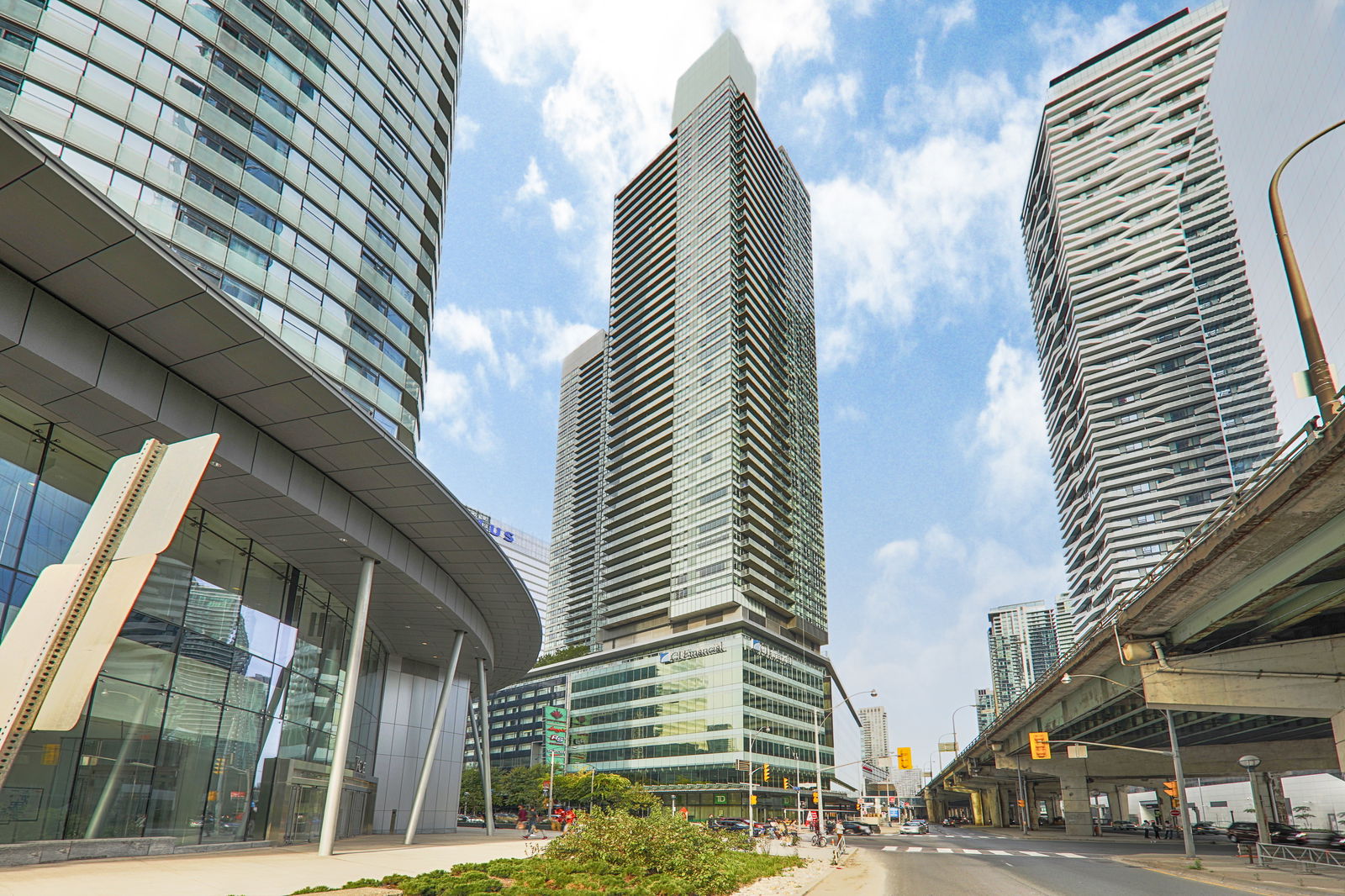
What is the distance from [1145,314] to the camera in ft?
442

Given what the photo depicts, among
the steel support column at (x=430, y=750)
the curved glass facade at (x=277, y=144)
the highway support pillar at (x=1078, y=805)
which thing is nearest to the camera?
the curved glass facade at (x=277, y=144)

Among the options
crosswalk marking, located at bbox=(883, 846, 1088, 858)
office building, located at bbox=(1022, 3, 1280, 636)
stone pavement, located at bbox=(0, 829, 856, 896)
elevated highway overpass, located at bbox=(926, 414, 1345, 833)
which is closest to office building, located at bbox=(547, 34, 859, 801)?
office building, located at bbox=(1022, 3, 1280, 636)

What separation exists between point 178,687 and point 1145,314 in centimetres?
15192

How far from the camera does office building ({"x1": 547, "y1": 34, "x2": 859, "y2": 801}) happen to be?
10788 centimetres

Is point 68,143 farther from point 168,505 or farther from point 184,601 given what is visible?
point 168,505

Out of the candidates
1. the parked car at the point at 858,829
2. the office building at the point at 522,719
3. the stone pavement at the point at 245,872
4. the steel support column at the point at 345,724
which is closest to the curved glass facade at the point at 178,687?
the stone pavement at the point at 245,872

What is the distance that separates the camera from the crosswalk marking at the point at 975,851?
123 feet

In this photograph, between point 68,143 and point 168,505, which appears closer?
point 168,505

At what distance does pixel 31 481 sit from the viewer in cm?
1789

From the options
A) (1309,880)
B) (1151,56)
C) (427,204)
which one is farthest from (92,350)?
(1151,56)

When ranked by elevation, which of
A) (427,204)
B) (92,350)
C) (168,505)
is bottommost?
(168,505)

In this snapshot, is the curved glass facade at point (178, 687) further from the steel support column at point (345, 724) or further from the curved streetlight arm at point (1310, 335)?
the curved streetlight arm at point (1310, 335)

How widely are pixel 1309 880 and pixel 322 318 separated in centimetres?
4135

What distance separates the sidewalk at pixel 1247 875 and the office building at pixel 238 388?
1038 inches
